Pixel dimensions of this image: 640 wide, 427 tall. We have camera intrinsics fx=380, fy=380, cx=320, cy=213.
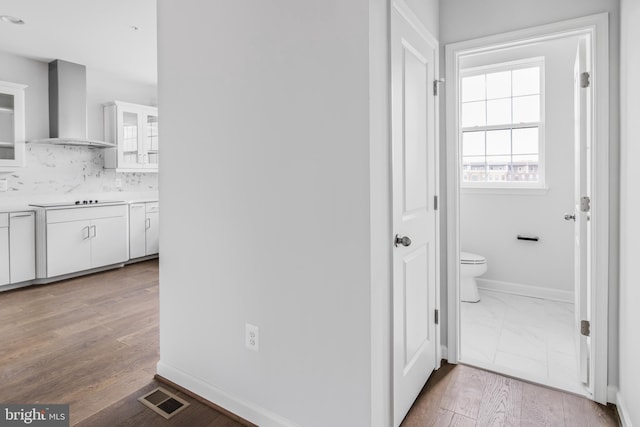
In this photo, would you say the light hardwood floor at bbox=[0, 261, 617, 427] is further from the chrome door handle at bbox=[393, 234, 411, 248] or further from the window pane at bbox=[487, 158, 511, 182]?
the window pane at bbox=[487, 158, 511, 182]

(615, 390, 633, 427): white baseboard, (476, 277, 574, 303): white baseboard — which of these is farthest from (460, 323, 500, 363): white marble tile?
(476, 277, 574, 303): white baseboard

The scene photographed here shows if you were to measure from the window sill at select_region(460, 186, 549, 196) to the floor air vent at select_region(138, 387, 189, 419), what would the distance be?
10.7 ft

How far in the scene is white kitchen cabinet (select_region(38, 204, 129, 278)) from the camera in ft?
13.8

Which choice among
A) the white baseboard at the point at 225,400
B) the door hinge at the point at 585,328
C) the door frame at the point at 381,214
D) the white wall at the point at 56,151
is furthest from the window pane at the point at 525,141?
the white wall at the point at 56,151

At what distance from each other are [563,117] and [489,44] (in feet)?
6.02

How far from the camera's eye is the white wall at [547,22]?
1890 millimetres

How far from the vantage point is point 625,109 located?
1759mm

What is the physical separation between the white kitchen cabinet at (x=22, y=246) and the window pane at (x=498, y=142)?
16.3ft

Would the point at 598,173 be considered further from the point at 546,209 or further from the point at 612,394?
the point at 546,209

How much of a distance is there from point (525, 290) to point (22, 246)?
521 centimetres

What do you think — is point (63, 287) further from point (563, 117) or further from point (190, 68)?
point (563, 117)

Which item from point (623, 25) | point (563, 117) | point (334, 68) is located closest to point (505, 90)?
point (563, 117)

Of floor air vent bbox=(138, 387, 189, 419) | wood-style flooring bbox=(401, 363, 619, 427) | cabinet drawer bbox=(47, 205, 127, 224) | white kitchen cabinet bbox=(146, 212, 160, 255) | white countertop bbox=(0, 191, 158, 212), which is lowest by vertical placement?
wood-style flooring bbox=(401, 363, 619, 427)

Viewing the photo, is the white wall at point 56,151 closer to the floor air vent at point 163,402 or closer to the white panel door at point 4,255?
the white panel door at point 4,255
